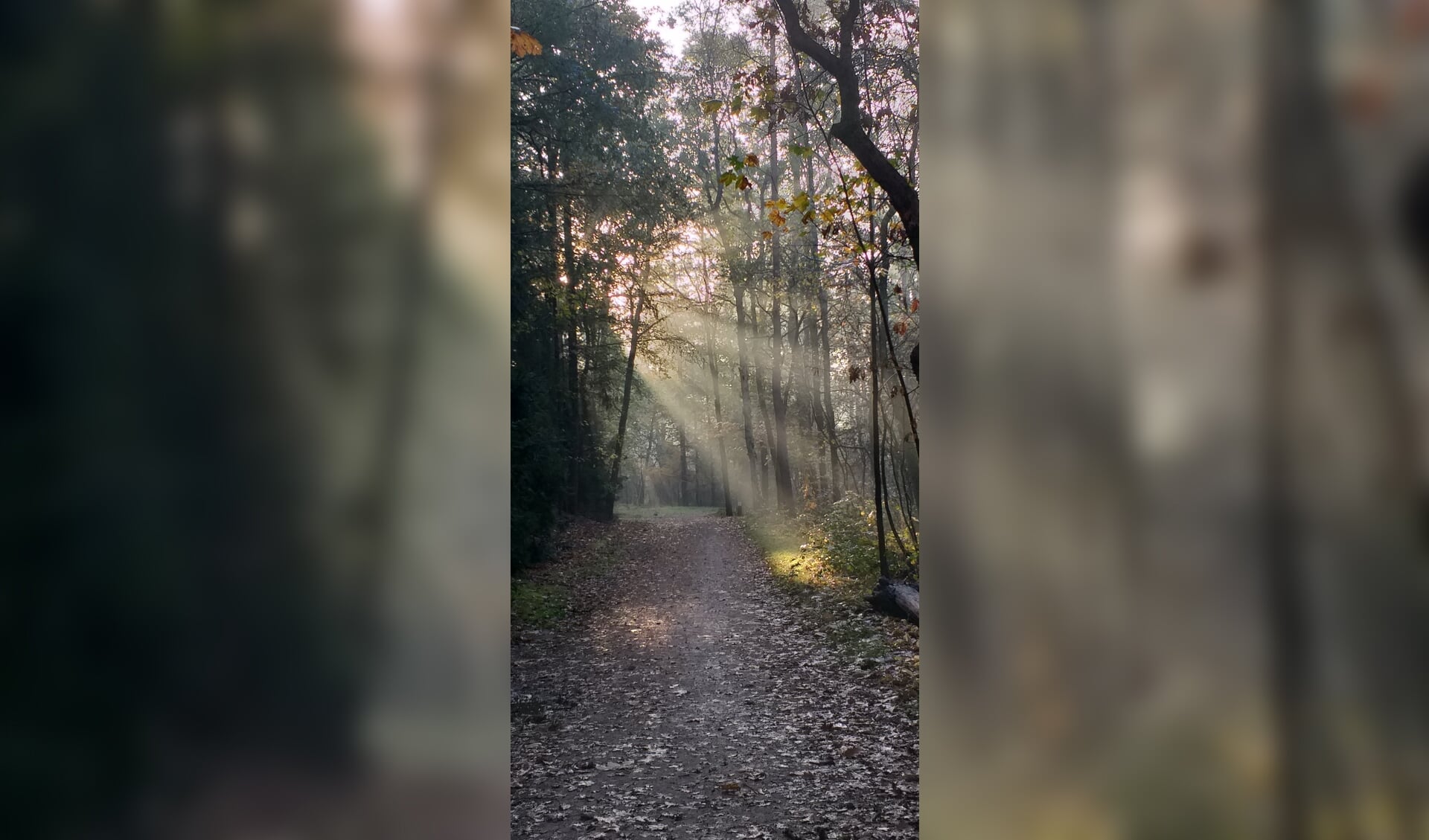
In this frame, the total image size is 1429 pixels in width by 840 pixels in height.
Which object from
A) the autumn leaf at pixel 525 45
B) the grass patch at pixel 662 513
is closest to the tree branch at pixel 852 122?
the autumn leaf at pixel 525 45

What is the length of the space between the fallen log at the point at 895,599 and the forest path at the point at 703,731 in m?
0.70

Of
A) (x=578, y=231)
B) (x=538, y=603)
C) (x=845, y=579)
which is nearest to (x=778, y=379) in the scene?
(x=578, y=231)

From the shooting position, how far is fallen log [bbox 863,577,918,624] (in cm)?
759

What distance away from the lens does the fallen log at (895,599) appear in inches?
299

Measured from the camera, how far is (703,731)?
6094mm

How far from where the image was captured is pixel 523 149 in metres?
12.7

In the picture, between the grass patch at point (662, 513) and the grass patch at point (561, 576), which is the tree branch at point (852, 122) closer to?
the grass patch at point (561, 576)

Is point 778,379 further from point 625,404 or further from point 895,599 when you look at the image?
point 895,599

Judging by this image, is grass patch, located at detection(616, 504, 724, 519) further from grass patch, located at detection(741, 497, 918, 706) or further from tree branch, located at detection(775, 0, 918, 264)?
tree branch, located at detection(775, 0, 918, 264)

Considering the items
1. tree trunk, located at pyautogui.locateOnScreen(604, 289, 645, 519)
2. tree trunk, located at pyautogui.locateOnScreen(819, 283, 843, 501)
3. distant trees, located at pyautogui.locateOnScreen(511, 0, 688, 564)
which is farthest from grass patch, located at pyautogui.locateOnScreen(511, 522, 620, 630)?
tree trunk, located at pyautogui.locateOnScreen(819, 283, 843, 501)
